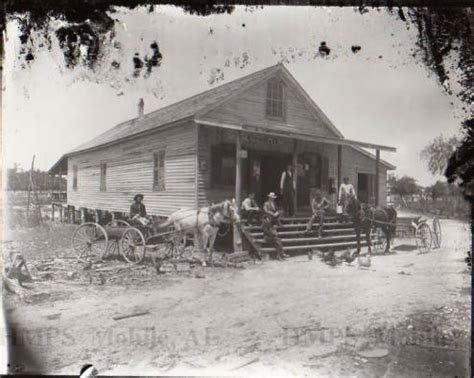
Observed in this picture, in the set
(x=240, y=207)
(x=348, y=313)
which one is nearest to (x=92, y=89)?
(x=240, y=207)

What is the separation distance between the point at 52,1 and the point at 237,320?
319 centimetres

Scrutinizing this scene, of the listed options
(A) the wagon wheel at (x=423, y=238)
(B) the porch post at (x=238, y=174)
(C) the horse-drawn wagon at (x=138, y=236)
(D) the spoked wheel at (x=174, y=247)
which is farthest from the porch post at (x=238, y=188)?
(A) the wagon wheel at (x=423, y=238)

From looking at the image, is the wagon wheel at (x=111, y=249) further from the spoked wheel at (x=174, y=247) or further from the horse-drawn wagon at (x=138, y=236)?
the spoked wheel at (x=174, y=247)

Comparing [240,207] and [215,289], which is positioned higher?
[240,207]

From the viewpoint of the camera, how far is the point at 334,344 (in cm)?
274

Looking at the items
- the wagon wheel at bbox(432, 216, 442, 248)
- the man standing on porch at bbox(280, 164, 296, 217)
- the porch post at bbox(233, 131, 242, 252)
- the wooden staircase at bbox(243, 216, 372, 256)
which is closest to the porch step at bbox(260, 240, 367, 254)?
the wooden staircase at bbox(243, 216, 372, 256)

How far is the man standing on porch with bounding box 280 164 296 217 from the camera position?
135 inches

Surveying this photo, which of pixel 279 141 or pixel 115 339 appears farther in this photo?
pixel 279 141

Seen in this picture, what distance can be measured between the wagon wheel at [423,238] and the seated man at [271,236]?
1.34m

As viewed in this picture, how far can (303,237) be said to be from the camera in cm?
360

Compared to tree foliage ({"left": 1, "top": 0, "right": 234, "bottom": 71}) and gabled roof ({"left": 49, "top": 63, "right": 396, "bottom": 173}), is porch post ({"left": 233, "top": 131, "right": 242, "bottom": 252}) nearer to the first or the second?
gabled roof ({"left": 49, "top": 63, "right": 396, "bottom": 173})

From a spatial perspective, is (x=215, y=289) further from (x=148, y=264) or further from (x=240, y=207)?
(x=240, y=207)

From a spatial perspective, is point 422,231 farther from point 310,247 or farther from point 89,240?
point 89,240

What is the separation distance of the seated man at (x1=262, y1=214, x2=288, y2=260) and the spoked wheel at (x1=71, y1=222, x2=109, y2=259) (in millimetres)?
1645
